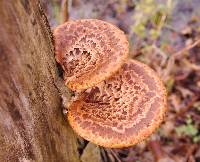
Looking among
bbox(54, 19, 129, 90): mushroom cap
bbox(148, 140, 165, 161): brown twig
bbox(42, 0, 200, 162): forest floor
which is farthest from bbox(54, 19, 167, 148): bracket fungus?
bbox(148, 140, 165, 161): brown twig

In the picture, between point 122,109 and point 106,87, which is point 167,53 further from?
point 122,109

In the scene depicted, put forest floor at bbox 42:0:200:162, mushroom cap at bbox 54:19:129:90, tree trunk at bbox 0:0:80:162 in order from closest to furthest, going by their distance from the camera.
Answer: tree trunk at bbox 0:0:80:162 → mushroom cap at bbox 54:19:129:90 → forest floor at bbox 42:0:200:162

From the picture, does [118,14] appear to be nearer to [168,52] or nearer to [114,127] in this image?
[168,52]

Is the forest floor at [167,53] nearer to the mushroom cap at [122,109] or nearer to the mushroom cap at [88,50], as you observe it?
the mushroom cap at [122,109]

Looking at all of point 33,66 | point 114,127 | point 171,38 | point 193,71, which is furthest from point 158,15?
A: point 33,66

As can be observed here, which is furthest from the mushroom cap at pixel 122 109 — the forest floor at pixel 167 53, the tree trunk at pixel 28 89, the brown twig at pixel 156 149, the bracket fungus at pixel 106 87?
the brown twig at pixel 156 149

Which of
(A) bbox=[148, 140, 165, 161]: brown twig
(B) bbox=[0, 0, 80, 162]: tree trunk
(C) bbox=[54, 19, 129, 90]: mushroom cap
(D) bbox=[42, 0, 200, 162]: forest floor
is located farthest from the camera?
(D) bbox=[42, 0, 200, 162]: forest floor

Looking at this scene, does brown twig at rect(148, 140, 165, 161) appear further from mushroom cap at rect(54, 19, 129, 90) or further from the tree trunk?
mushroom cap at rect(54, 19, 129, 90)

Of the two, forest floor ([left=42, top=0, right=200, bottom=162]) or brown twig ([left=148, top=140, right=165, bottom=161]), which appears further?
forest floor ([left=42, top=0, right=200, bottom=162])
